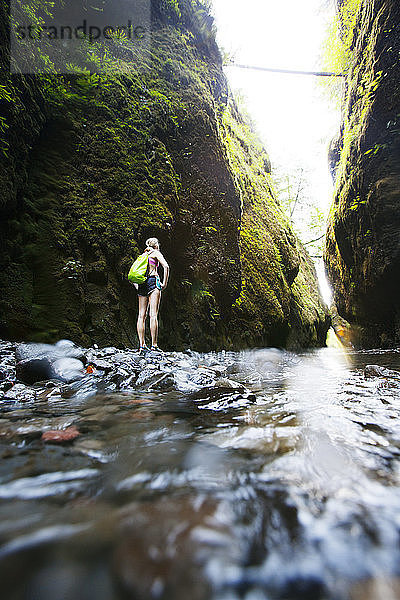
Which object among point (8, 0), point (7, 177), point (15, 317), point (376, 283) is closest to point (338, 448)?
point (15, 317)

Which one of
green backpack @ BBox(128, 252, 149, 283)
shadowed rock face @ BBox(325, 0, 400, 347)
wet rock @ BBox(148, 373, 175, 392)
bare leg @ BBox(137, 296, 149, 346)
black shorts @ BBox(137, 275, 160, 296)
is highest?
shadowed rock face @ BBox(325, 0, 400, 347)

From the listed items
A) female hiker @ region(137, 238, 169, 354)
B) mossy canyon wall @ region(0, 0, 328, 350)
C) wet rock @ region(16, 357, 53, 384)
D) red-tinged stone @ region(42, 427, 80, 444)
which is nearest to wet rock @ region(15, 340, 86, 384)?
wet rock @ region(16, 357, 53, 384)

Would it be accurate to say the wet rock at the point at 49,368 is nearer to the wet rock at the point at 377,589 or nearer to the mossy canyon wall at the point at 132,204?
the mossy canyon wall at the point at 132,204

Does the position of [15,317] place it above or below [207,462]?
above

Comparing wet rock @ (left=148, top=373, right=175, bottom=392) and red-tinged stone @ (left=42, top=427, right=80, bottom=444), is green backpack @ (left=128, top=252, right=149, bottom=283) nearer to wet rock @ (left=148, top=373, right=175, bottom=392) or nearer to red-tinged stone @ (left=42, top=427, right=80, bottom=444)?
wet rock @ (left=148, top=373, right=175, bottom=392)

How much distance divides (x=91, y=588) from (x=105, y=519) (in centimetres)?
18

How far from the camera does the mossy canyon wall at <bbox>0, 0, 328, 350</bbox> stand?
3879 mm

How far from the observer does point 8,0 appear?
370 centimetres

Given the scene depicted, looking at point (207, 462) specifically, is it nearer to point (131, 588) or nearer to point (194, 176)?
point (131, 588)

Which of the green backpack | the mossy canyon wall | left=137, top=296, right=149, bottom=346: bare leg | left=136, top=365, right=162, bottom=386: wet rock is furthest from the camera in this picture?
left=137, top=296, right=149, bottom=346: bare leg

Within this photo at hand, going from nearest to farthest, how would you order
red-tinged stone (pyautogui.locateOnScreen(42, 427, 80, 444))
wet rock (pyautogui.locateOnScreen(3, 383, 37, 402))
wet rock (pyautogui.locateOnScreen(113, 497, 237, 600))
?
wet rock (pyautogui.locateOnScreen(113, 497, 237, 600)) → red-tinged stone (pyautogui.locateOnScreen(42, 427, 80, 444)) → wet rock (pyautogui.locateOnScreen(3, 383, 37, 402))

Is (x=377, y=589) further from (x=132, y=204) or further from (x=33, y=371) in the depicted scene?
(x=132, y=204)

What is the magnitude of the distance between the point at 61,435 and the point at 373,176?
9023 mm

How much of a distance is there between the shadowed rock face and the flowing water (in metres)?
7.77
